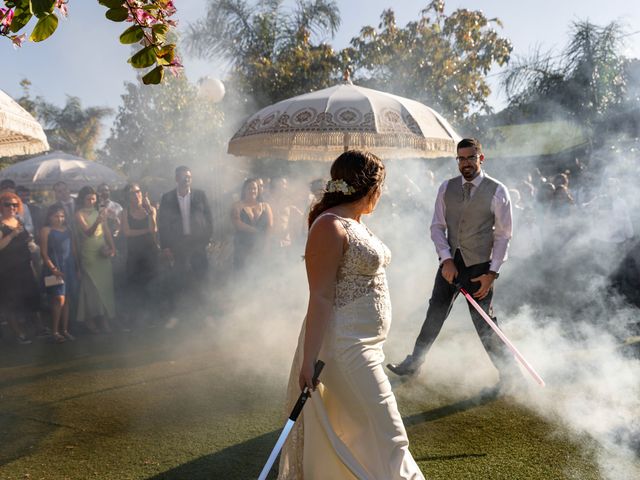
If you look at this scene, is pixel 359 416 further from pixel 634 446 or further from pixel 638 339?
pixel 638 339

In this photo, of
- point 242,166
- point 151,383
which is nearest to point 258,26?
point 242,166

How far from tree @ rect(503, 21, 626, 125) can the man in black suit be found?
14.0 meters

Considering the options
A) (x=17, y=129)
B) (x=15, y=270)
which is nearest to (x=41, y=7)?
(x=17, y=129)

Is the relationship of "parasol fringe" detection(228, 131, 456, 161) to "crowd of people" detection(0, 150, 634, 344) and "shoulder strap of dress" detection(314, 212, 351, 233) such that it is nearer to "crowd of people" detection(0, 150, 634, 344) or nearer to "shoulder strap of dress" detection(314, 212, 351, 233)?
"crowd of people" detection(0, 150, 634, 344)

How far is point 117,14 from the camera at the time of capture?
1.94 meters

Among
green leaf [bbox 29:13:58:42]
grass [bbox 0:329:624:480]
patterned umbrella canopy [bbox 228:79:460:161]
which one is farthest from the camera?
patterned umbrella canopy [bbox 228:79:460:161]

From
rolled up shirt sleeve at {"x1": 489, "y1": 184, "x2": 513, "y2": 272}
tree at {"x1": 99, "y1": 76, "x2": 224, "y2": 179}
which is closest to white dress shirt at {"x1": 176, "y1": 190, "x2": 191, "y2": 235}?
rolled up shirt sleeve at {"x1": 489, "y1": 184, "x2": 513, "y2": 272}

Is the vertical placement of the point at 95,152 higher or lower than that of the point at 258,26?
lower

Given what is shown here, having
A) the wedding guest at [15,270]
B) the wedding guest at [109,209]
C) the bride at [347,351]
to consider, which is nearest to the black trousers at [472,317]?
the bride at [347,351]

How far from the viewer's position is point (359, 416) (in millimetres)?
2781

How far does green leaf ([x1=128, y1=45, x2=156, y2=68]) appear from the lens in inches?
78.5

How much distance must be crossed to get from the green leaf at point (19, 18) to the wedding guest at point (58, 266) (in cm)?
570

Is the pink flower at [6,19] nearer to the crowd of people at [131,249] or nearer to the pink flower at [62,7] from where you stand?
the pink flower at [62,7]

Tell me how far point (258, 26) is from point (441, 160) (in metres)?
6.98
